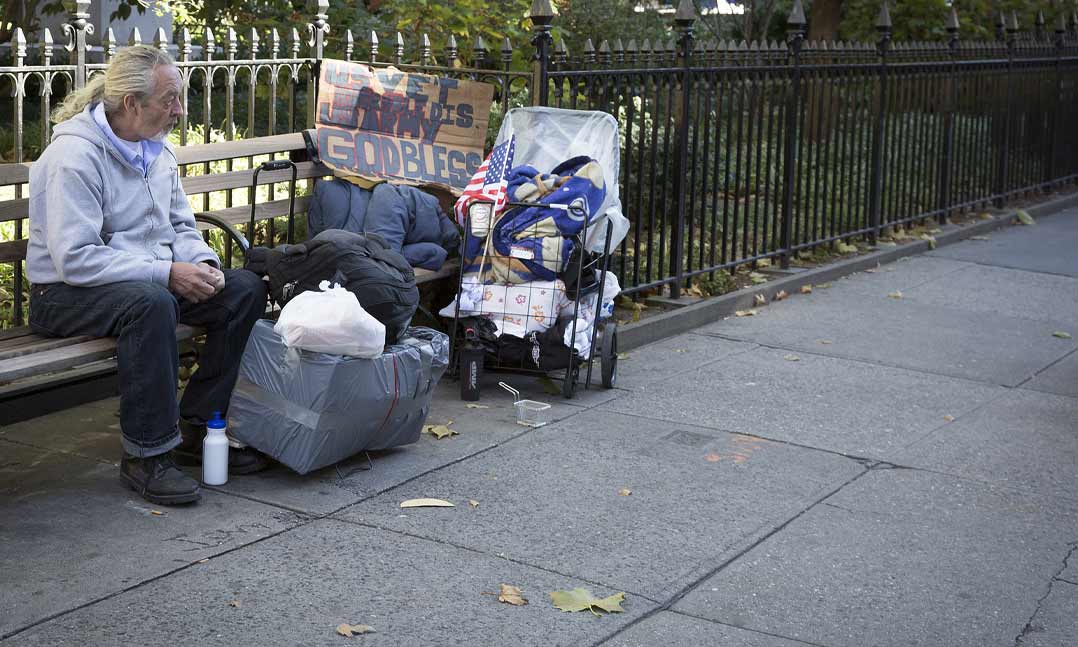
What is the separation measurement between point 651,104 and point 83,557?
4822mm

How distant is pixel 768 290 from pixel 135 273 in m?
5.13

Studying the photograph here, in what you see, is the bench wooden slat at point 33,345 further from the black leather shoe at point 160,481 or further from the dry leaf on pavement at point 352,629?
the dry leaf on pavement at point 352,629

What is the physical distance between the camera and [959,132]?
11992 millimetres

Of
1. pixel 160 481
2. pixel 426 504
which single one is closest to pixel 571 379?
pixel 426 504

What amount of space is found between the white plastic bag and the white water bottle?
415 mm

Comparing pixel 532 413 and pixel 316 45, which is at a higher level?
pixel 316 45

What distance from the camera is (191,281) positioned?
15.8ft

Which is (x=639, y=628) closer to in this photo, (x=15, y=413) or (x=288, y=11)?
(x=15, y=413)

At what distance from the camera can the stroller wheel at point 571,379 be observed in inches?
246

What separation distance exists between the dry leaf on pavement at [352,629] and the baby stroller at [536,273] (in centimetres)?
249

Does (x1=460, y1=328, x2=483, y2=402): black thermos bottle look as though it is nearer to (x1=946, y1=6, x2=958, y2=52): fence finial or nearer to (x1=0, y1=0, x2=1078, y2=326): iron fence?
(x1=0, y1=0, x2=1078, y2=326): iron fence

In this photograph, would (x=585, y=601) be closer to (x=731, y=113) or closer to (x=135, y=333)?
(x=135, y=333)

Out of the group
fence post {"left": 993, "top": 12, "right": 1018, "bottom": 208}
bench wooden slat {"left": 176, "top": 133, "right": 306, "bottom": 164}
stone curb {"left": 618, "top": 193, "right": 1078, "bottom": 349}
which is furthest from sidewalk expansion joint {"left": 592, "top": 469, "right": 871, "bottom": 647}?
fence post {"left": 993, "top": 12, "right": 1018, "bottom": 208}

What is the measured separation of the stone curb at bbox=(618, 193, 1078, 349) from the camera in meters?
7.59
